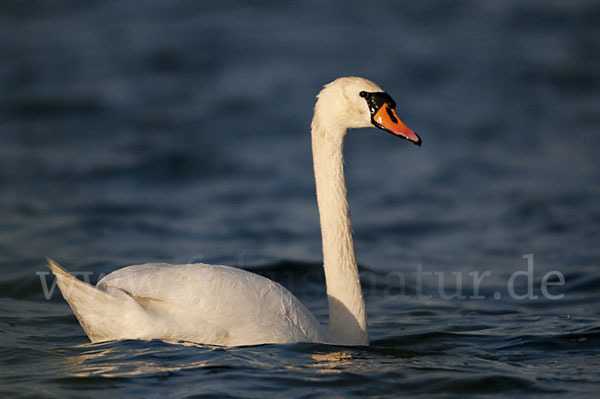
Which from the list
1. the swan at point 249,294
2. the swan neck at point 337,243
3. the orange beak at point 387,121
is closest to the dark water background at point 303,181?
the swan at point 249,294

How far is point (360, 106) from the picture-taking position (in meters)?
6.56

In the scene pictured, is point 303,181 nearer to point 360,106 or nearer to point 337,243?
point 337,243

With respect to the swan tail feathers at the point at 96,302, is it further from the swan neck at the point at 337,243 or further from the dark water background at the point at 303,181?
the swan neck at the point at 337,243

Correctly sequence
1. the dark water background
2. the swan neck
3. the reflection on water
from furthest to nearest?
the swan neck, the dark water background, the reflection on water

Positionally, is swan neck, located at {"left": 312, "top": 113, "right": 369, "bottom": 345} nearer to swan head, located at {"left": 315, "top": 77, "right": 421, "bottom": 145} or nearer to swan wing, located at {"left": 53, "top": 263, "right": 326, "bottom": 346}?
swan head, located at {"left": 315, "top": 77, "right": 421, "bottom": 145}

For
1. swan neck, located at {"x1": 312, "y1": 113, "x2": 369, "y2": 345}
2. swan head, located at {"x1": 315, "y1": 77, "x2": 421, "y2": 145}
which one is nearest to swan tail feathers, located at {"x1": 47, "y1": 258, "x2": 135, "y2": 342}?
swan neck, located at {"x1": 312, "y1": 113, "x2": 369, "y2": 345}

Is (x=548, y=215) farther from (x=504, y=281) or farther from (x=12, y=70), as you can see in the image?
(x=12, y=70)

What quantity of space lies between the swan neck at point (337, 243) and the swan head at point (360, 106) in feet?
0.45

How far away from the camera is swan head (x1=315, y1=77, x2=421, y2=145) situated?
6.55 meters

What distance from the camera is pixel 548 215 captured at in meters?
12.6

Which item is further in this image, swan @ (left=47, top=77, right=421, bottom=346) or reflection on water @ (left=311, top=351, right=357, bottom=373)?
reflection on water @ (left=311, top=351, right=357, bottom=373)

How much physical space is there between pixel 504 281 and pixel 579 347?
293 cm

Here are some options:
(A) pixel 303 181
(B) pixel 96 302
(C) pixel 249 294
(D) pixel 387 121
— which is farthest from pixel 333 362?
(A) pixel 303 181

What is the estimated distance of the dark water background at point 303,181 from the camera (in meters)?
6.04
